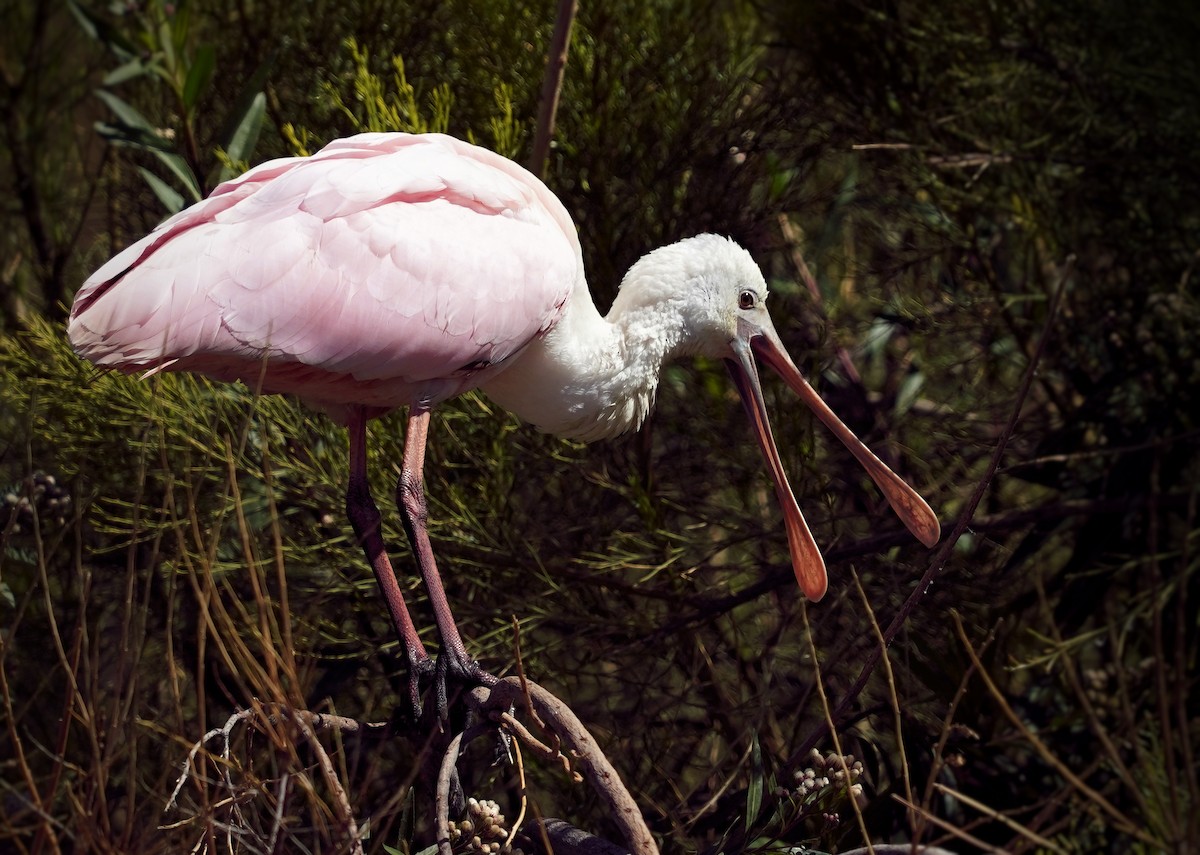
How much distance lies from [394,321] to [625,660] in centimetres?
137

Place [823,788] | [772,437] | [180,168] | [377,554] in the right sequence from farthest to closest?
[180,168] → [772,437] → [377,554] → [823,788]

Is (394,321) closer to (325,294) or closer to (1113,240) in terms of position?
(325,294)

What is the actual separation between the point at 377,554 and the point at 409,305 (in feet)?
1.53

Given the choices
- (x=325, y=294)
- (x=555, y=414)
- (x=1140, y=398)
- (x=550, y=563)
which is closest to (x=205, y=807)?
(x=325, y=294)

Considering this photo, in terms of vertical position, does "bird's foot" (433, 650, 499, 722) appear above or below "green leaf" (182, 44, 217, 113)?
below

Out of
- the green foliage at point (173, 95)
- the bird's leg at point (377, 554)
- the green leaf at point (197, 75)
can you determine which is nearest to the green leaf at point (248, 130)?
the green foliage at point (173, 95)

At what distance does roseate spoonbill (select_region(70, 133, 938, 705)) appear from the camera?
7.56ft

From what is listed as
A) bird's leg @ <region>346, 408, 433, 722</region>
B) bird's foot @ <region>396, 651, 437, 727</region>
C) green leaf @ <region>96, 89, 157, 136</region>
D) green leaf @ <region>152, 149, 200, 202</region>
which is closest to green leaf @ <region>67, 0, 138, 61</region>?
green leaf @ <region>96, 89, 157, 136</region>

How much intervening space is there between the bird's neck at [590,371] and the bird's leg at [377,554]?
28 cm

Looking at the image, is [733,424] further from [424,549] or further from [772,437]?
[424,549]

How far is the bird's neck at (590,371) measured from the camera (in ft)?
8.73

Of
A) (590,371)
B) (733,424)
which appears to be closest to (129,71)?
(590,371)

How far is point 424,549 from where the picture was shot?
2594mm

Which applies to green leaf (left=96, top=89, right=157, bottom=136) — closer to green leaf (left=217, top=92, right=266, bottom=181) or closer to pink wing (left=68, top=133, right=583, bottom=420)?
green leaf (left=217, top=92, right=266, bottom=181)
